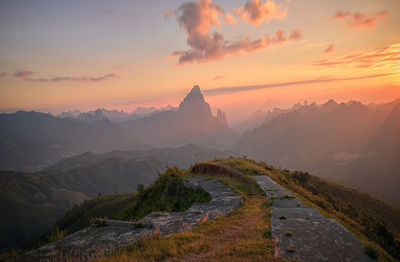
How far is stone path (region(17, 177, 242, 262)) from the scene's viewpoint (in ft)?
17.5

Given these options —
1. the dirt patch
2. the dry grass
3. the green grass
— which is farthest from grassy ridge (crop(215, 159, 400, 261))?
the dry grass

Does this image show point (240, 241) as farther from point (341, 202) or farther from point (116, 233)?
point (341, 202)

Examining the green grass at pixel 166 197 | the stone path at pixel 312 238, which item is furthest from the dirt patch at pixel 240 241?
the green grass at pixel 166 197

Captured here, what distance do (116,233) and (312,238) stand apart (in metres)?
5.93

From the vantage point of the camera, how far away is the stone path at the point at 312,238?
4.87 metres

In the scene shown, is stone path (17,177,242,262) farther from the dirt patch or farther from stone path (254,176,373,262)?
stone path (254,176,373,262)

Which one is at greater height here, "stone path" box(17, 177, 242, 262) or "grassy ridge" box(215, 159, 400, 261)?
"stone path" box(17, 177, 242, 262)

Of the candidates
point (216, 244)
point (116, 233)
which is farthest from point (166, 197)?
point (216, 244)

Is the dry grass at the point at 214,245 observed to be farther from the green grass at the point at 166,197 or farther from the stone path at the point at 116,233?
the green grass at the point at 166,197

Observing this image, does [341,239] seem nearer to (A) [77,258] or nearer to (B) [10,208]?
(A) [77,258]

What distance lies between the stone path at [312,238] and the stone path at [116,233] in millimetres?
2918

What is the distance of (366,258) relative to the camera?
4.67 m

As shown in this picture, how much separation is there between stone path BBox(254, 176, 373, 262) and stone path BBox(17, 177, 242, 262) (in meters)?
2.92

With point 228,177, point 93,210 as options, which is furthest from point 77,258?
point 93,210
